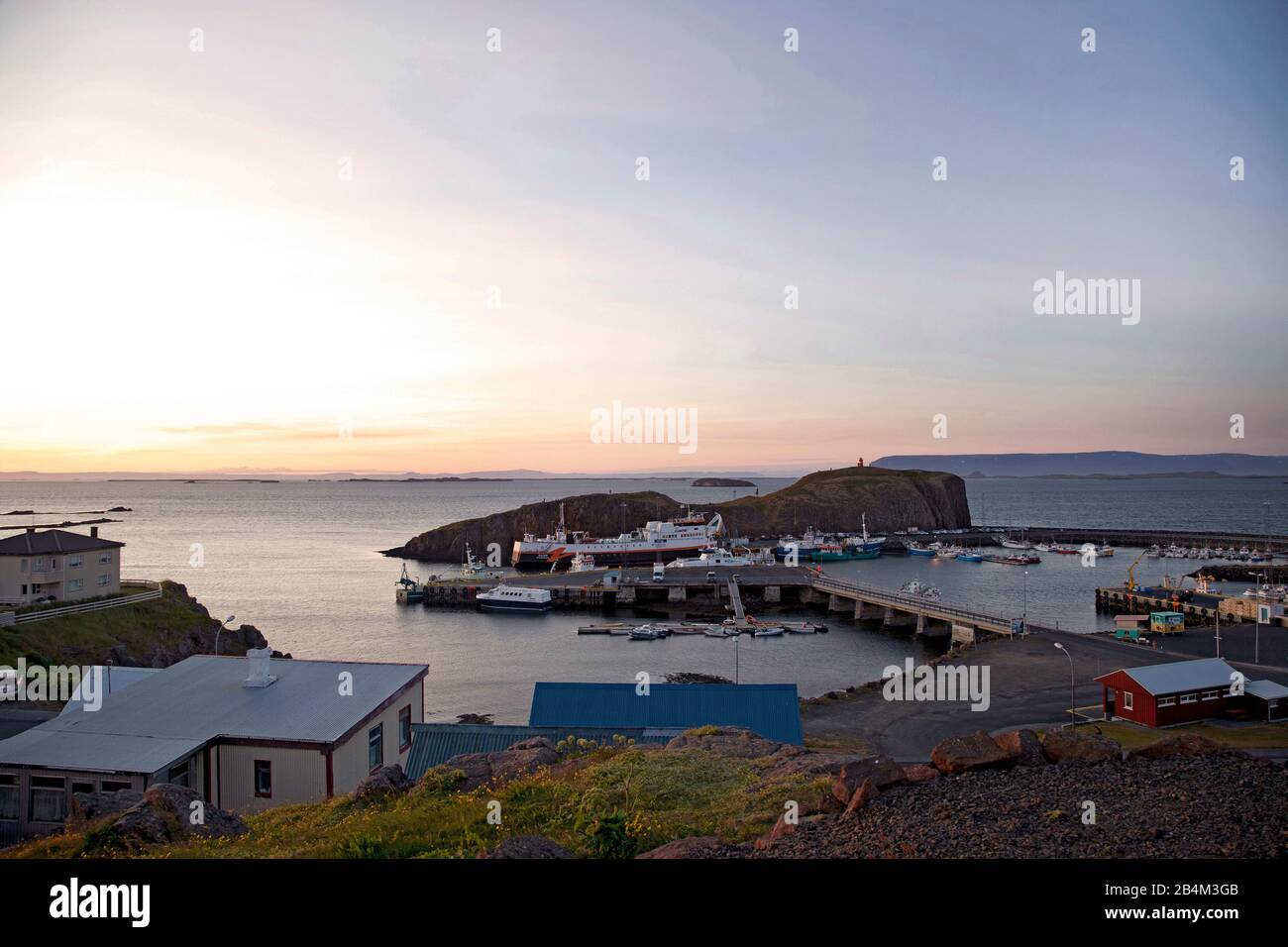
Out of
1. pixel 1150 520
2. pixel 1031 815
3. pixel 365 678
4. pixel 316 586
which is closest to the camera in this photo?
pixel 1031 815

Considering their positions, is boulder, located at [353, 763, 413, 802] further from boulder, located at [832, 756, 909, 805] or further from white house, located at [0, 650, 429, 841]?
boulder, located at [832, 756, 909, 805]

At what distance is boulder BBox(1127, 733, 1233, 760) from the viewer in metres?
8.83

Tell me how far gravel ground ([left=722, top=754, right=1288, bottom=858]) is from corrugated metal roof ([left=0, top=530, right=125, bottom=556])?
35295mm

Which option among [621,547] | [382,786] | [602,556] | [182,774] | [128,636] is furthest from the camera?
[602,556]

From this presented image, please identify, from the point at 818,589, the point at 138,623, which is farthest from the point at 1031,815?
the point at 818,589

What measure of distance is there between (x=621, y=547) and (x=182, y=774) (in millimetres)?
71945

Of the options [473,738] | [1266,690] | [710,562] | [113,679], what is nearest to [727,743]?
[473,738]

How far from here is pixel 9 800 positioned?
43.4 ft

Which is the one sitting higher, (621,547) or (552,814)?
(552,814)

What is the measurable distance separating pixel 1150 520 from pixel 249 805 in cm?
15957

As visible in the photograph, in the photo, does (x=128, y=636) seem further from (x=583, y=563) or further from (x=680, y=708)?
(x=583, y=563)

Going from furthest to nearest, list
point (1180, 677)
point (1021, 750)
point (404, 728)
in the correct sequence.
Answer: point (1180, 677)
point (404, 728)
point (1021, 750)
